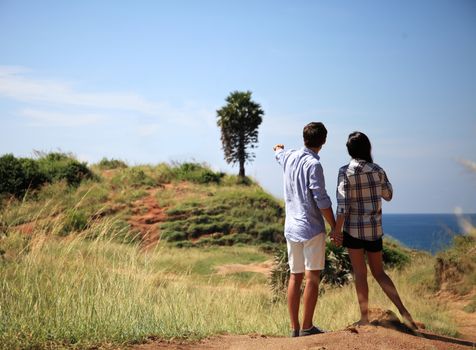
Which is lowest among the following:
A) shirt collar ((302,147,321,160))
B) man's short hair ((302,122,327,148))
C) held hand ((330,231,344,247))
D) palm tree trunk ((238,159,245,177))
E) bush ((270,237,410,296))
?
bush ((270,237,410,296))

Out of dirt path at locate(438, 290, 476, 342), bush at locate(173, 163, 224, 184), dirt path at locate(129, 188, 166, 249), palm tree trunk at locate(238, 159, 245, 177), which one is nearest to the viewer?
dirt path at locate(438, 290, 476, 342)

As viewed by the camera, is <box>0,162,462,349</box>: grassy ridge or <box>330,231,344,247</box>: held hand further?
<box>330,231,344,247</box>: held hand

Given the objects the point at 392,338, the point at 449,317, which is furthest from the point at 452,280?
the point at 392,338

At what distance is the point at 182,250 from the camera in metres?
21.2

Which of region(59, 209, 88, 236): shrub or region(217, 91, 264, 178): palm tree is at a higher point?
region(217, 91, 264, 178): palm tree

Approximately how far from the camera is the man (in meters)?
5.40

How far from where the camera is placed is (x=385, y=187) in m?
5.68

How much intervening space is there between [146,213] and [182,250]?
5584 mm

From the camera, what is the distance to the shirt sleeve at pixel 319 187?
17.6 ft

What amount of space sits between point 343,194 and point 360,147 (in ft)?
1.70

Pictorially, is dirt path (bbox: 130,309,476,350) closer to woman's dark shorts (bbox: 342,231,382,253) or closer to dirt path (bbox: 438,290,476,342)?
woman's dark shorts (bbox: 342,231,382,253)

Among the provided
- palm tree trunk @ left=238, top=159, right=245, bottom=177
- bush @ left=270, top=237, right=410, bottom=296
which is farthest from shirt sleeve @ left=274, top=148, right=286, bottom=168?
palm tree trunk @ left=238, top=159, right=245, bottom=177

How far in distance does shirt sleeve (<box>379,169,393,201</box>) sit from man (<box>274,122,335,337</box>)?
2.13 feet

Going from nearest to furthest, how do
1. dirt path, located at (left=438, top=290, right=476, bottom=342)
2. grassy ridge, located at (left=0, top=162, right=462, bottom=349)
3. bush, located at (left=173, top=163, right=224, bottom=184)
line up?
1. grassy ridge, located at (left=0, top=162, right=462, bottom=349)
2. dirt path, located at (left=438, top=290, right=476, bottom=342)
3. bush, located at (left=173, top=163, right=224, bottom=184)
